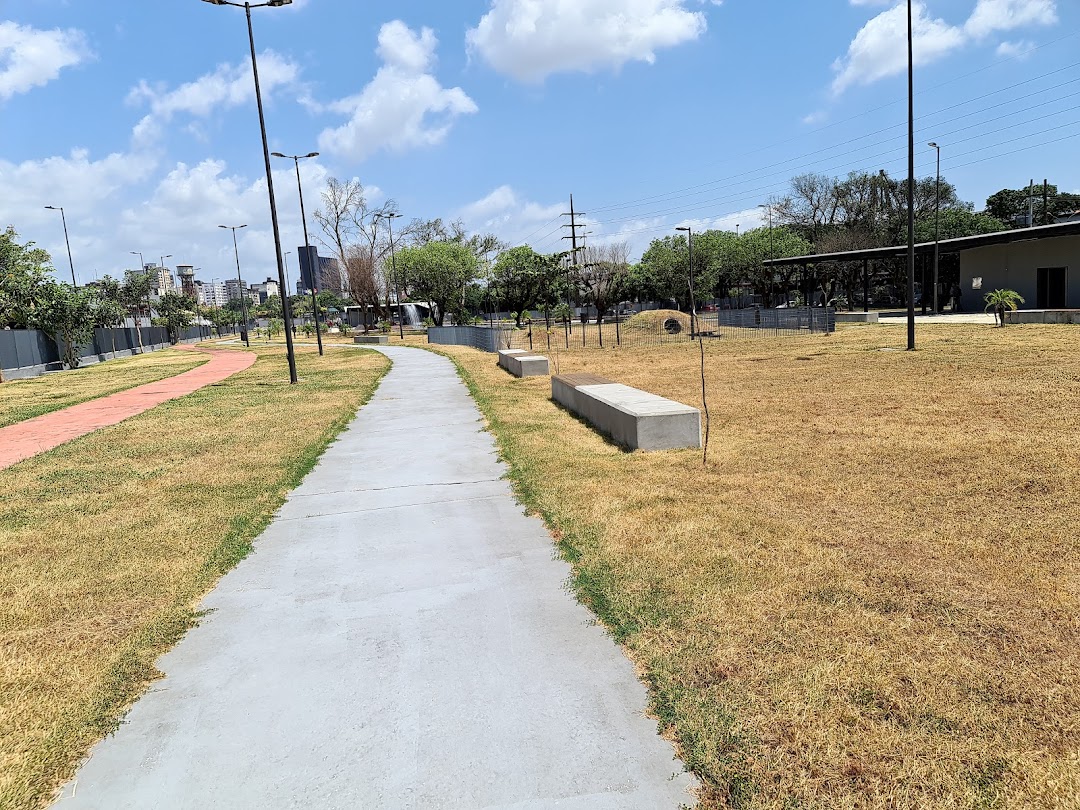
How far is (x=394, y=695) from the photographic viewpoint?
3.38m

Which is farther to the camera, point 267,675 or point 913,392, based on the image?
→ point 913,392

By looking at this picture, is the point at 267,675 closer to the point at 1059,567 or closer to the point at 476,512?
the point at 476,512

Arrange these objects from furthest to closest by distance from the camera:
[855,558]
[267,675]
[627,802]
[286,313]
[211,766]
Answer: [286,313]
[855,558]
[267,675]
[211,766]
[627,802]

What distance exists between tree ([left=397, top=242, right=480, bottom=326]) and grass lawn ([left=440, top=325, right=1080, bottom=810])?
52.3 meters

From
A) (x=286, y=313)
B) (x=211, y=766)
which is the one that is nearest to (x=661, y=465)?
(x=211, y=766)

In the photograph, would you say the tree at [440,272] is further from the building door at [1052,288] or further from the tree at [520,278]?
the building door at [1052,288]

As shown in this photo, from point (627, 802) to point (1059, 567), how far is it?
3.63m

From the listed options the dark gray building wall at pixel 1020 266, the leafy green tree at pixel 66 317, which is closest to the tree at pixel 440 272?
the leafy green tree at pixel 66 317

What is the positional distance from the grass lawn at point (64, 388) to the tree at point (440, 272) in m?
29.9

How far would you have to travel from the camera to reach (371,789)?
273cm

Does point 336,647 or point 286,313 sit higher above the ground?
point 286,313

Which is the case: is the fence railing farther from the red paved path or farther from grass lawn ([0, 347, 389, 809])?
grass lawn ([0, 347, 389, 809])

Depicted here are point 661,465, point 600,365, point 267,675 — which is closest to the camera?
point 267,675

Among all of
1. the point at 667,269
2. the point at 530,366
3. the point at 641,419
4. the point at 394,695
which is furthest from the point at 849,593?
the point at 667,269
